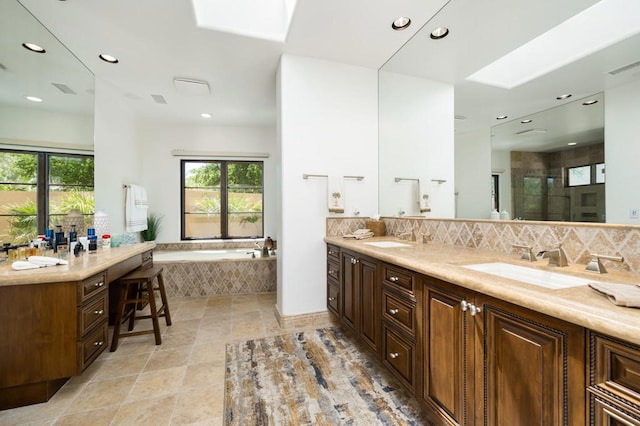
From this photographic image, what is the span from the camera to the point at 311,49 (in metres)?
2.48

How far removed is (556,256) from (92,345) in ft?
8.70

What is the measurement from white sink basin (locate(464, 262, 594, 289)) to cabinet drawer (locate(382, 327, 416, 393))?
562 mm

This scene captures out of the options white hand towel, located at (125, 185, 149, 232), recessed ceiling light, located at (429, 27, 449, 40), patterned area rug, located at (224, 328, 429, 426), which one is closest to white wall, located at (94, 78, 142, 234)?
white hand towel, located at (125, 185, 149, 232)

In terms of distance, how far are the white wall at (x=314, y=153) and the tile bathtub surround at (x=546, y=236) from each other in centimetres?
97

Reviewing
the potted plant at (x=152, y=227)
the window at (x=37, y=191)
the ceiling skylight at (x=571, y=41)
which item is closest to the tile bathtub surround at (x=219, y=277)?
the potted plant at (x=152, y=227)

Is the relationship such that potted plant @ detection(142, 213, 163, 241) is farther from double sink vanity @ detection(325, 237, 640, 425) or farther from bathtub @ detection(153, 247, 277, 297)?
double sink vanity @ detection(325, 237, 640, 425)

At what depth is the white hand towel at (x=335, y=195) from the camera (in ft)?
8.80

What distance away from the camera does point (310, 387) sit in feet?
5.59

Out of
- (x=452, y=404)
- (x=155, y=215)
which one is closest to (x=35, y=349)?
(x=452, y=404)

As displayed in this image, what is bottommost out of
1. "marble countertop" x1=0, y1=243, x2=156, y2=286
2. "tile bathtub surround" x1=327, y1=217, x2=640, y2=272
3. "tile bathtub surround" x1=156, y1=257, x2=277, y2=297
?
"tile bathtub surround" x1=156, y1=257, x2=277, y2=297

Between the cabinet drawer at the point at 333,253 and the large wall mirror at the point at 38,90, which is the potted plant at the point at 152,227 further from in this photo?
the cabinet drawer at the point at 333,253

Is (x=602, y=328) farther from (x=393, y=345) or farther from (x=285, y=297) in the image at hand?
(x=285, y=297)

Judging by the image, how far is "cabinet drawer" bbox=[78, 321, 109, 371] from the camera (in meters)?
1.60

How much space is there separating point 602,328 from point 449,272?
0.51 meters
